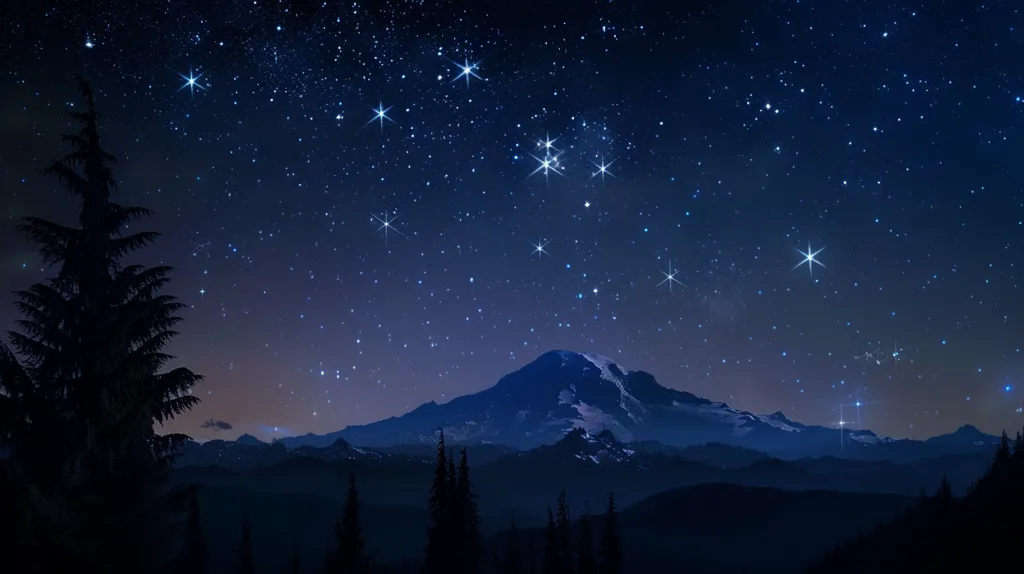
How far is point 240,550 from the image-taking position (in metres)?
72.5

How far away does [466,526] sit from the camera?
41.0 m

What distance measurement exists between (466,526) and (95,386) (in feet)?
92.5

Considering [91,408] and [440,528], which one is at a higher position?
[91,408]

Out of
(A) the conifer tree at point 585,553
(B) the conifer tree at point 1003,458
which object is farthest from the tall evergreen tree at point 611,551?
(B) the conifer tree at point 1003,458

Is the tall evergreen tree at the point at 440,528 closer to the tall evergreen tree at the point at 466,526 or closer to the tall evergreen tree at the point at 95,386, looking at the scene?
the tall evergreen tree at the point at 466,526

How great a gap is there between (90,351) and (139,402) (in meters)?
1.74

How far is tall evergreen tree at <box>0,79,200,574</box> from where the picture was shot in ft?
47.7

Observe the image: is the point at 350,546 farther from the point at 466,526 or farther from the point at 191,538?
the point at 466,526

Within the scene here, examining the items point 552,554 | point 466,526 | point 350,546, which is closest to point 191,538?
point 350,546

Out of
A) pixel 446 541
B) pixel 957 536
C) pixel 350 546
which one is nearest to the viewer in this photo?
pixel 350 546

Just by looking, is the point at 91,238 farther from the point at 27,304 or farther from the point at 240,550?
the point at 240,550

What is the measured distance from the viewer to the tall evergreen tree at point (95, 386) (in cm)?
1454

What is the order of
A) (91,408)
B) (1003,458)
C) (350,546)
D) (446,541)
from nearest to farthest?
(91,408)
(350,546)
(446,541)
(1003,458)

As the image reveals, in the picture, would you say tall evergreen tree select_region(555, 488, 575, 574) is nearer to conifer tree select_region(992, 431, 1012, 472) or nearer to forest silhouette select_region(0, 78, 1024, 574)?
forest silhouette select_region(0, 78, 1024, 574)
